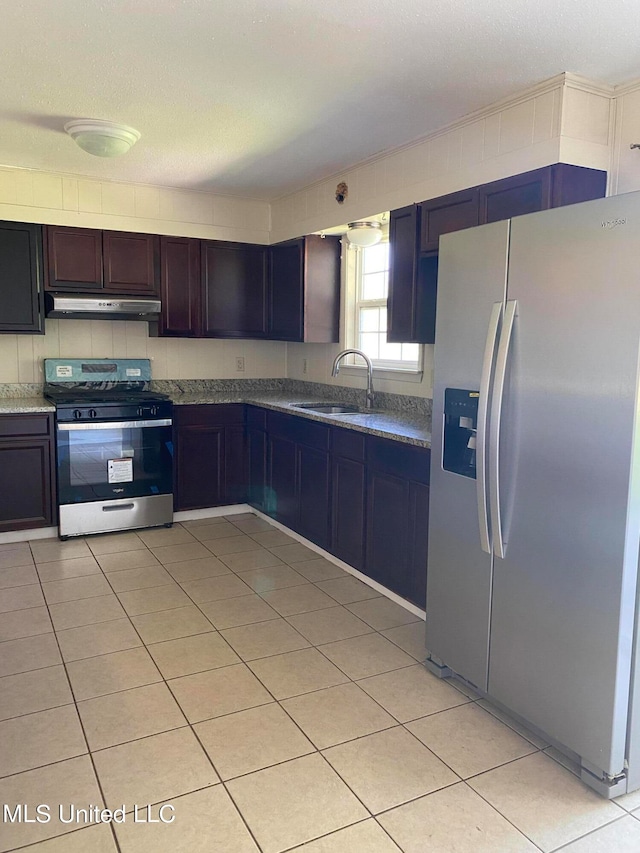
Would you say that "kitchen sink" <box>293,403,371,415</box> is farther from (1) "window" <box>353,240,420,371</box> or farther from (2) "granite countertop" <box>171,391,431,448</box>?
(1) "window" <box>353,240,420,371</box>

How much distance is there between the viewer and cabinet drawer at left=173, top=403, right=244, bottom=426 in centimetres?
462

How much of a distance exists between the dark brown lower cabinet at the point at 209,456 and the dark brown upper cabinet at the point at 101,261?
0.96 m

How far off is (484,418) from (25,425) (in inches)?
120

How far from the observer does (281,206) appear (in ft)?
16.4

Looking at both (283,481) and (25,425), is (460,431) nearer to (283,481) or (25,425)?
(283,481)

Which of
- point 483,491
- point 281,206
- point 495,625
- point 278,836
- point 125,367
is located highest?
point 281,206

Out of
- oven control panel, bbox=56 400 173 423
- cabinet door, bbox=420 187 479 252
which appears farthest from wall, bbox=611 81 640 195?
oven control panel, bbox=56 400 173 423

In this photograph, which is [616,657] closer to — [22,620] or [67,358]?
[22,620]

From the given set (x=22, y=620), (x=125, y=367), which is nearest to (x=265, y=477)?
(x=125, y=367)

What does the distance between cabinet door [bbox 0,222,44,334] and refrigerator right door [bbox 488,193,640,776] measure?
10.9 ft

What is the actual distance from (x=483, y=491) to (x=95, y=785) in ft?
5.04

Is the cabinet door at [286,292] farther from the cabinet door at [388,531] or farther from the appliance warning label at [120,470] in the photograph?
the cabinet door at [388,531]

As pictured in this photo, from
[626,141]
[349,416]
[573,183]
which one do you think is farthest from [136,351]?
[626,141]

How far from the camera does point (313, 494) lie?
4051mm
